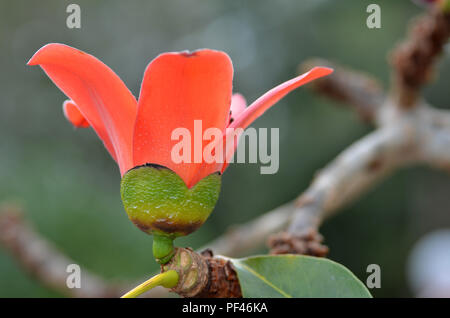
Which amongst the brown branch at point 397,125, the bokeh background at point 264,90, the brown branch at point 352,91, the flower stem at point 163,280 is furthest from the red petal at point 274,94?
the bokeh background at point 264,90

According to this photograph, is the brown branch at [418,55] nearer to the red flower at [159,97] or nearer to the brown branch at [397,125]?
the brown branch at [397,125]

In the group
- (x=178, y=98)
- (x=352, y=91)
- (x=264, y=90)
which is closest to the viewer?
(x=178, y=98)

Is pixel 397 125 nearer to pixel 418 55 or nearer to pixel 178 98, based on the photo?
pixel 418 55

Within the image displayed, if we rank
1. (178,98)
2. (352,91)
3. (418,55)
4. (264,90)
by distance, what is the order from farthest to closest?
(264,90), (352,91), (418,55), (178,98)

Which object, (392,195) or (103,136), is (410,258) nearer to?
(392,195)

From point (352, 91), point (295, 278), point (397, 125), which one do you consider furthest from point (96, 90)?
point (352, 91)

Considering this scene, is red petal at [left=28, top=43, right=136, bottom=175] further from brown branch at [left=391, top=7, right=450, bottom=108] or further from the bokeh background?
the bokeh background
